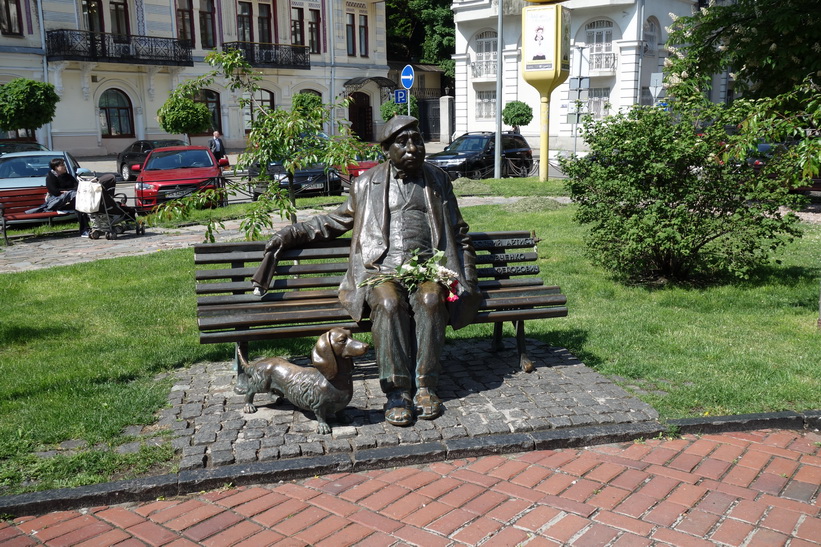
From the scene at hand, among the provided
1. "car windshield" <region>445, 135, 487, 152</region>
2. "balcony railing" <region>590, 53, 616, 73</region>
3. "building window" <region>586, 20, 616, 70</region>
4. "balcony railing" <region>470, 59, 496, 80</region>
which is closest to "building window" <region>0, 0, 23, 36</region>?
"car windshield" <region>445, 135, 487, 152</region>

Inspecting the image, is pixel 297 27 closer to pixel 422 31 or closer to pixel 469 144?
pixel 422 31

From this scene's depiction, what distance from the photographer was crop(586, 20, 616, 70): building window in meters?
37.5

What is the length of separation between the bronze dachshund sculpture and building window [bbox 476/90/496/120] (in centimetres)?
3841

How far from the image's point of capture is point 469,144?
2348 centimetres

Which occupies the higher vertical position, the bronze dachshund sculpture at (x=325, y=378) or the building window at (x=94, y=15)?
the building window at (x=94, y=15)

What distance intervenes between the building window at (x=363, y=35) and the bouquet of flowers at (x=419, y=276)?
131 feet

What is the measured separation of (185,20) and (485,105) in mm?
15719

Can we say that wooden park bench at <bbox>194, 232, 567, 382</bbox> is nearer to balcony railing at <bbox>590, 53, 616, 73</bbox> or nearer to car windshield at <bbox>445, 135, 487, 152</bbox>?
car windshield at <bbox>445, 135, 487, 152</bbox>

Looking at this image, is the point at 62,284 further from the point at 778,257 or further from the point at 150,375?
the point at 778,257

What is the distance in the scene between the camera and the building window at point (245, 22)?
38.0m

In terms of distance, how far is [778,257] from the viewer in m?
9.66

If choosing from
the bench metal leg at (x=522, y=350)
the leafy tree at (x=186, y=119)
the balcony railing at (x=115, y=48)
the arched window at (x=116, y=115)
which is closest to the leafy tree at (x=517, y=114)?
the balcony railing at (x=115, y=48)

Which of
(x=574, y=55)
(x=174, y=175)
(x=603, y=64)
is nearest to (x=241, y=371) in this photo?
(x=174, y=175)

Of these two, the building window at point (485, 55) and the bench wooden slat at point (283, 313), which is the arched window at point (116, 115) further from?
the bench wooden slat at point (283, 313)
